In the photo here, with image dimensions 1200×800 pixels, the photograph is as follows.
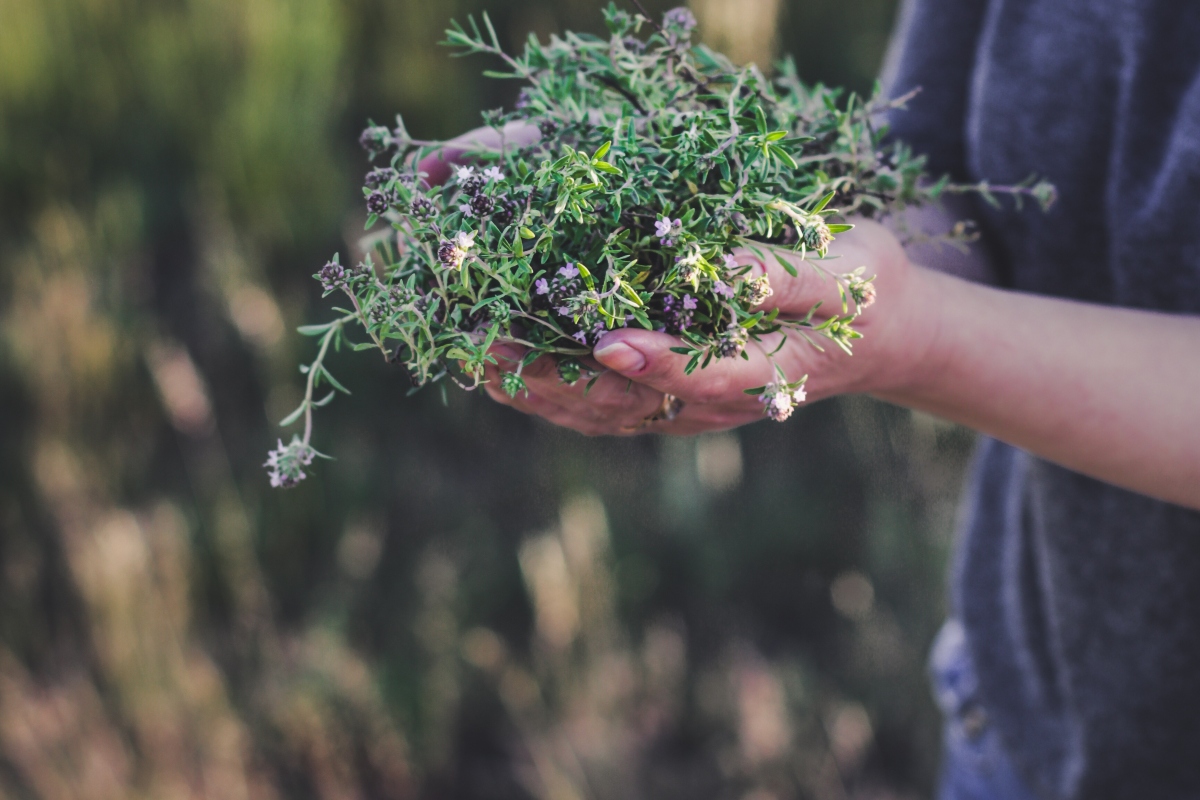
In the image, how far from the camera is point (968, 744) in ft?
3.30

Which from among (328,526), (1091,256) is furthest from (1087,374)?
(328,526)

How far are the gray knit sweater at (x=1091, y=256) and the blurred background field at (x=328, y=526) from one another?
628 mm

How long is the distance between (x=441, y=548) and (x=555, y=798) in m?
0.49

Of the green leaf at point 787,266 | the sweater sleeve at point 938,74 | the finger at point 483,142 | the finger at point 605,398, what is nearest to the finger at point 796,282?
the green leaf at point 787,266

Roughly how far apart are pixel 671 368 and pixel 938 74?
522 mm

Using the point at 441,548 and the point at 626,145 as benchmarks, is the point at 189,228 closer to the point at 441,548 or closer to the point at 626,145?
the point at 441,548

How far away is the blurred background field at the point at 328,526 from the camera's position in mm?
1429

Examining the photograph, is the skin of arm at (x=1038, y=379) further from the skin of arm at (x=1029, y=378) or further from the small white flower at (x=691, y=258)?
the small white flower at (x=691, y=258)

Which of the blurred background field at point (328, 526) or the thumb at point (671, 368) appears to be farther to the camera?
the blurred background field at point (328, 526)

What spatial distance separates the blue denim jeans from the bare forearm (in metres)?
0.43

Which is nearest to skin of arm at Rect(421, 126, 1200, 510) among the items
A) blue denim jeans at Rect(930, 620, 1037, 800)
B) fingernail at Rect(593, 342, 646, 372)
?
fingernail at Rect(593, 342, 646, 372)

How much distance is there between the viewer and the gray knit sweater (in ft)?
2.32

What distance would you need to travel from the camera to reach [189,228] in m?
1.90

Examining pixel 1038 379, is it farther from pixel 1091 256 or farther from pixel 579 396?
pixel 579 396
